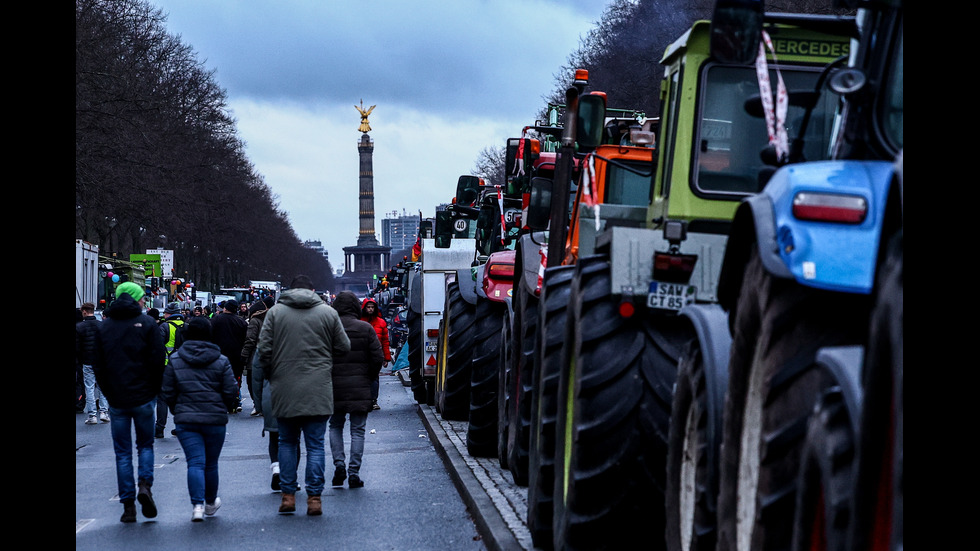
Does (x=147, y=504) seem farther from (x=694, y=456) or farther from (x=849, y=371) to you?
(x=849, y=371)

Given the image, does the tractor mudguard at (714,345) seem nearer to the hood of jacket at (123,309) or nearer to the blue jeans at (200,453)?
the blue jeans at (200,453)

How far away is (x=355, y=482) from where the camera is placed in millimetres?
12031

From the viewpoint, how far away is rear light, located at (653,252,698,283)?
20.6 ft

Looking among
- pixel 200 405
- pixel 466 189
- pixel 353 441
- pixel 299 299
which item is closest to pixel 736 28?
pixel 299 299

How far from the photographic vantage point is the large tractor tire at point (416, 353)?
68.3 ft

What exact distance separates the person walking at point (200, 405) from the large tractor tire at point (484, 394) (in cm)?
283

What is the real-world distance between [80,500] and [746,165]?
24.3 ft

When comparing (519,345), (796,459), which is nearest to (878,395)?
(796,459)

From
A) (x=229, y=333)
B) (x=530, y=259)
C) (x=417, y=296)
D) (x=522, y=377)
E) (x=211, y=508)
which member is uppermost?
(x=530, y=259)

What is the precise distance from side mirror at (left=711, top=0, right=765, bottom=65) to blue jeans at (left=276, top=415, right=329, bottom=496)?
22.6 ft

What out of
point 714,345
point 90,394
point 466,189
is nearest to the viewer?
point 714,345

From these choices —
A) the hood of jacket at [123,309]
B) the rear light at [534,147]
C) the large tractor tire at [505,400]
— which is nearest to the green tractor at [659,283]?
the large tractor tire at [505,400]

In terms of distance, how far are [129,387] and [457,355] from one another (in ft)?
16.5
